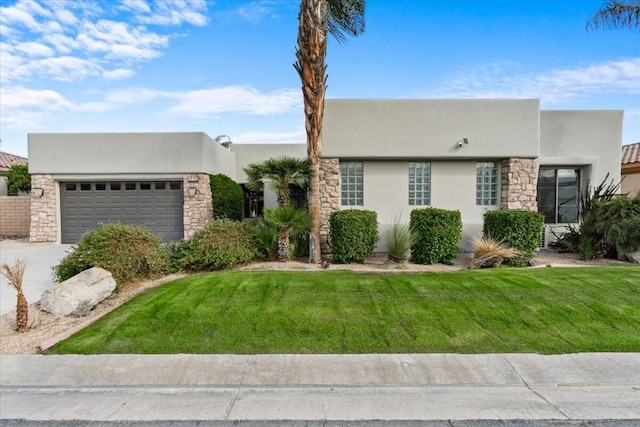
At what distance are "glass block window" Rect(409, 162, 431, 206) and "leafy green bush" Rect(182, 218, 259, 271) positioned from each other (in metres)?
5.68

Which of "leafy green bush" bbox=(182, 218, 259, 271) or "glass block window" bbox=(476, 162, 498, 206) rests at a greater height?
"glass block window" bbox=(476, 162, 498, 206)

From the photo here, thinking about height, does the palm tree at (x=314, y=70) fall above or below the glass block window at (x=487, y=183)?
above

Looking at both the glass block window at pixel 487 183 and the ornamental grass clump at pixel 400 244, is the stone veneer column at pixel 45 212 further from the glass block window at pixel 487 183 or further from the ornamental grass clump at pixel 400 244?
the glass block window at pixel 487 183

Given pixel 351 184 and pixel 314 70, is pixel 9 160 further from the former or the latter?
pixel 314 70

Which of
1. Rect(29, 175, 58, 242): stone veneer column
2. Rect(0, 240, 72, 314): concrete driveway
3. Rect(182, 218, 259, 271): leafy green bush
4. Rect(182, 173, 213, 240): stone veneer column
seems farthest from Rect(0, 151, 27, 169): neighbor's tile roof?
Rect(182, 218, 259, 271): leafy green bush

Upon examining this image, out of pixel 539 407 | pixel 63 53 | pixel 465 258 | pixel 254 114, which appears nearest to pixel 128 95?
pixel 63 53

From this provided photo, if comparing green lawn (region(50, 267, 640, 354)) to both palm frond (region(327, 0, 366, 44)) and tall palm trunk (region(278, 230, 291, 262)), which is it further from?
palm frond (region(327, 0, 366, 44))

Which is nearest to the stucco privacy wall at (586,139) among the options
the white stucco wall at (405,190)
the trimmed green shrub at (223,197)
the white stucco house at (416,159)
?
the white stucco house at (416,159)

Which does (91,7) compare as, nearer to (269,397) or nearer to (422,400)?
(269,397)

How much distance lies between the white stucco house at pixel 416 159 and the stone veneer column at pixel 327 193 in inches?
1.3

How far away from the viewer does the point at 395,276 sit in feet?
25.4

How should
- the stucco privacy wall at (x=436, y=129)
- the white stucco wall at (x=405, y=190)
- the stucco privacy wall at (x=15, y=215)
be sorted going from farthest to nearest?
the stucco privacy wall at (x=15, y=215) < the white stucco wall at (x=405, y=190) < the stucco privacy wall at (x=436, y=129)

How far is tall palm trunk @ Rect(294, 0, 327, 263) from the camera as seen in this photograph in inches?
352

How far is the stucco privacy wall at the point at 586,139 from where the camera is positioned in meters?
12.1
